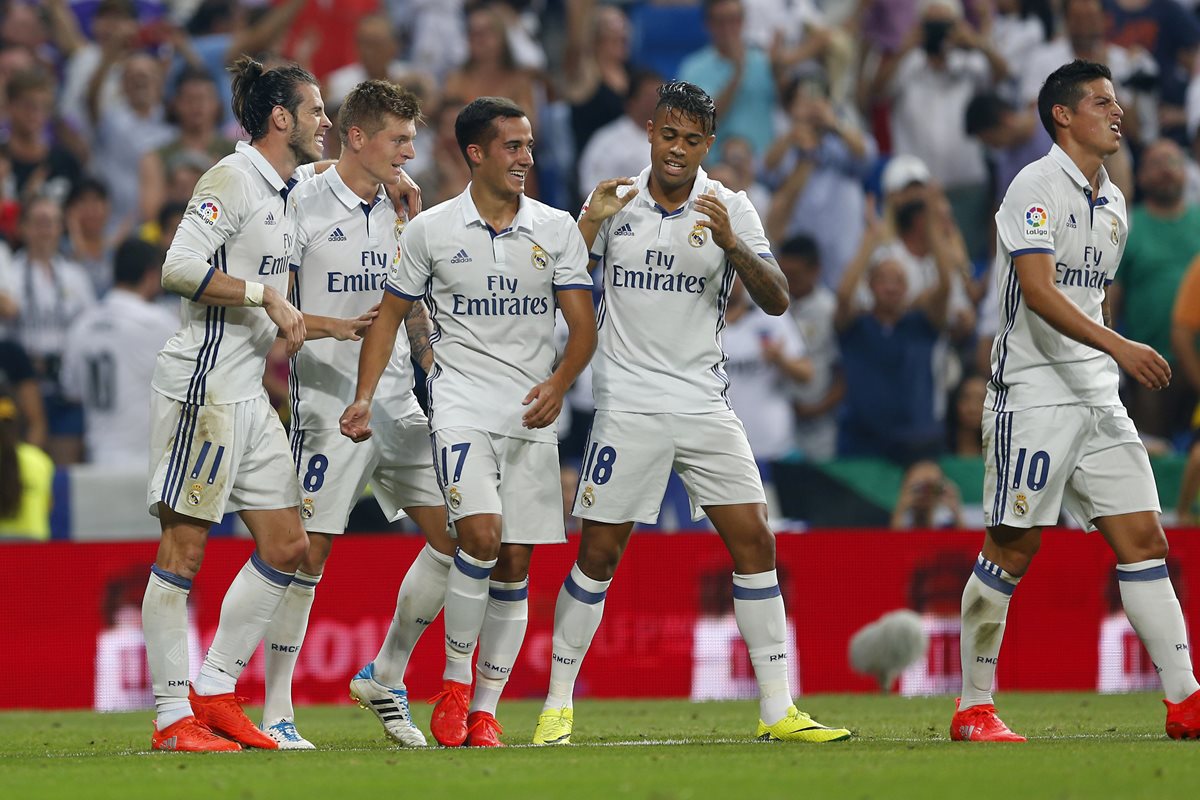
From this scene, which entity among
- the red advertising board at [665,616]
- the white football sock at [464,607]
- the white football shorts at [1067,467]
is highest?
the white football shorts at [1067,467]

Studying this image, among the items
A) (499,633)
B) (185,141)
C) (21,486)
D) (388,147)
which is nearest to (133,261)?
(21,486)

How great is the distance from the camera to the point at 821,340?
46.2 ft

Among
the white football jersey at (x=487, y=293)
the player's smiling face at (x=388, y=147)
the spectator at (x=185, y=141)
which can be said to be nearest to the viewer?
the white football jersey at (x=487, y=293)

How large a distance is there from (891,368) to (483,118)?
21.1ft

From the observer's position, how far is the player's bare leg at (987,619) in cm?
764

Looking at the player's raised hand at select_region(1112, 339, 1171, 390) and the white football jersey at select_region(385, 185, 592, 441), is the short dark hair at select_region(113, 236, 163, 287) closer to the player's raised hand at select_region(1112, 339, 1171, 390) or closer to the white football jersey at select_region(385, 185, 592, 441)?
the white football jersey at select_region(385, 185, 592, 441)

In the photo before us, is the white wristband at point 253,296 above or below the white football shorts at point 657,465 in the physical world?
above

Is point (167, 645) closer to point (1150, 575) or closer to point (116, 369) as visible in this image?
point (1150, 575)

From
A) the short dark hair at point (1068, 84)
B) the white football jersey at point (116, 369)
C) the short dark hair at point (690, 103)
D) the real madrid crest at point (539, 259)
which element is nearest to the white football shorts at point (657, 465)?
the real madrid crest at point (539, 259)

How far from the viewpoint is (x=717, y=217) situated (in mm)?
7547

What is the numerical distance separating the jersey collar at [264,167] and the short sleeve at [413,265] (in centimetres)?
60

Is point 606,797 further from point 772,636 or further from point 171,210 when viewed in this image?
point 171,210

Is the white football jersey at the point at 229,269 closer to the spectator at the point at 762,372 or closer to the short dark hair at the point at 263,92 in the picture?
the short dark hair at the point at 263,92

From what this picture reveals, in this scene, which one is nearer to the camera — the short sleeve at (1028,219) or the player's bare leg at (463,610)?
the short sleeve at (1028,219)
